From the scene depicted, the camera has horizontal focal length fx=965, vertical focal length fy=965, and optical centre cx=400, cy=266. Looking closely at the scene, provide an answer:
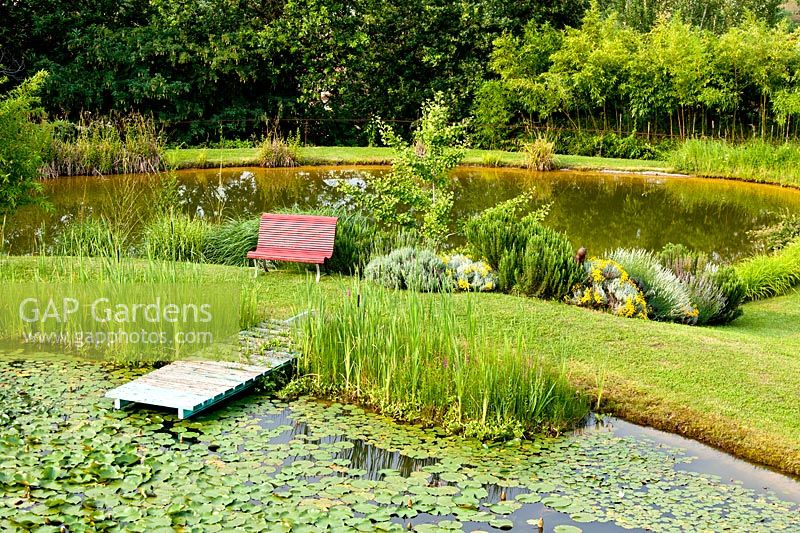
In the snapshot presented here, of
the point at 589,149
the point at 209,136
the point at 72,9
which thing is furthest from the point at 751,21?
the point at 72,9

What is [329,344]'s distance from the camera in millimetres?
7168

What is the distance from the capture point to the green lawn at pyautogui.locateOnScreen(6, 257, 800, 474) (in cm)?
647

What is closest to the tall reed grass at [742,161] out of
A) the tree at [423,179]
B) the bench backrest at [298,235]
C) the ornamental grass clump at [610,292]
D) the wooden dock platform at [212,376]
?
the tree at [423,179]

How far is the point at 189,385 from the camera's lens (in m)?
6.83

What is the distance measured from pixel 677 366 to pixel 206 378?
3.52 meters

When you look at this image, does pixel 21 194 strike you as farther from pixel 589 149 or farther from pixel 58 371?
pixel 589 149

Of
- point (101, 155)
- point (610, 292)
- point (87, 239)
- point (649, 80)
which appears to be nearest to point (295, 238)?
point (87, 239)

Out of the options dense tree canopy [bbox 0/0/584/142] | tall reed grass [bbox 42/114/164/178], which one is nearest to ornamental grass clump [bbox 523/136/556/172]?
dense tree canopy [bbox 0/0/584/142]

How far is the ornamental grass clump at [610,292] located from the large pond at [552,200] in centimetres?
351

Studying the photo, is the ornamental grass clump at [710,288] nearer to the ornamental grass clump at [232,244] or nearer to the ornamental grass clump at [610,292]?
the ornamental grass clump at [610,292]

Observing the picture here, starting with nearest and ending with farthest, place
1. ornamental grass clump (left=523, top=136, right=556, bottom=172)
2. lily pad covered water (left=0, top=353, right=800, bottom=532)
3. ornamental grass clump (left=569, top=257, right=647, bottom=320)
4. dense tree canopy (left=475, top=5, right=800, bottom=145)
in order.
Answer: lily pad covered water (left=0, top=353, right=800, bottom=532) → ornamental grass clump (left=569, top=257, right=647, bottom=320) → ornamental grass clump (left=523, top=136, right=556, bottom=172) → dense tree canopy (left=475, top=5, right=800, bottom=145)

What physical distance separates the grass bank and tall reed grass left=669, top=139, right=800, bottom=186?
0.57 metres

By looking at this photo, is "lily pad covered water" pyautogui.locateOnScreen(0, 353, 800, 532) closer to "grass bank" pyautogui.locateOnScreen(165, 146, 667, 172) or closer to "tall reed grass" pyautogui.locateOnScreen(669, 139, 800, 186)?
"grass bank" pyautogui.locateOnScreen(165, 146, 667, 172)

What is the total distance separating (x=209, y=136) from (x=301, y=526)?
700 inches
